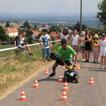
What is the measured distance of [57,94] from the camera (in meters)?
13.7

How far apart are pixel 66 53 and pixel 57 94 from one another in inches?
149

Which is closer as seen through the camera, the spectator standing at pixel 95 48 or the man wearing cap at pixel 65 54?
the man wearing cap at pixel 65 54

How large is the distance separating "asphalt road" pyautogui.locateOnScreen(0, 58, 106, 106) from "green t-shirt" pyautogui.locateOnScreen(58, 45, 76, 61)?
90cm

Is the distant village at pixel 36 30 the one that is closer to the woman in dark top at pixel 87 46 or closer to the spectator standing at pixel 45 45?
the spectator standing at pixel 45 45

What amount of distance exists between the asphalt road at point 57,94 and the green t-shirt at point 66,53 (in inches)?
35.4

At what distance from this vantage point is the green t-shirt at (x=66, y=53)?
56.0ft

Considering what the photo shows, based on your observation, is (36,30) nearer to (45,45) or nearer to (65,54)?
(45,45)

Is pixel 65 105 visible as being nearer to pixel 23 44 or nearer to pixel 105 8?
pixel 23 44

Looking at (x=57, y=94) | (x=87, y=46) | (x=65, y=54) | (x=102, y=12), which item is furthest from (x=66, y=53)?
(x=102, y=12)

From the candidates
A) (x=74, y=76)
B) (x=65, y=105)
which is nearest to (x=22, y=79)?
(x=74, y=76)

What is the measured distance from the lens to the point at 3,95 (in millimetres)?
13336

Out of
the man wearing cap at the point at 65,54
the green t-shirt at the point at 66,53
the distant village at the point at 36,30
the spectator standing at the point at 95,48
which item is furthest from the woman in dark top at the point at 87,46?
the green t-shirt at the point at 66,53

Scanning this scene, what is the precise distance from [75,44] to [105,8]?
35.2m

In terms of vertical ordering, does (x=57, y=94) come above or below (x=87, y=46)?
above
